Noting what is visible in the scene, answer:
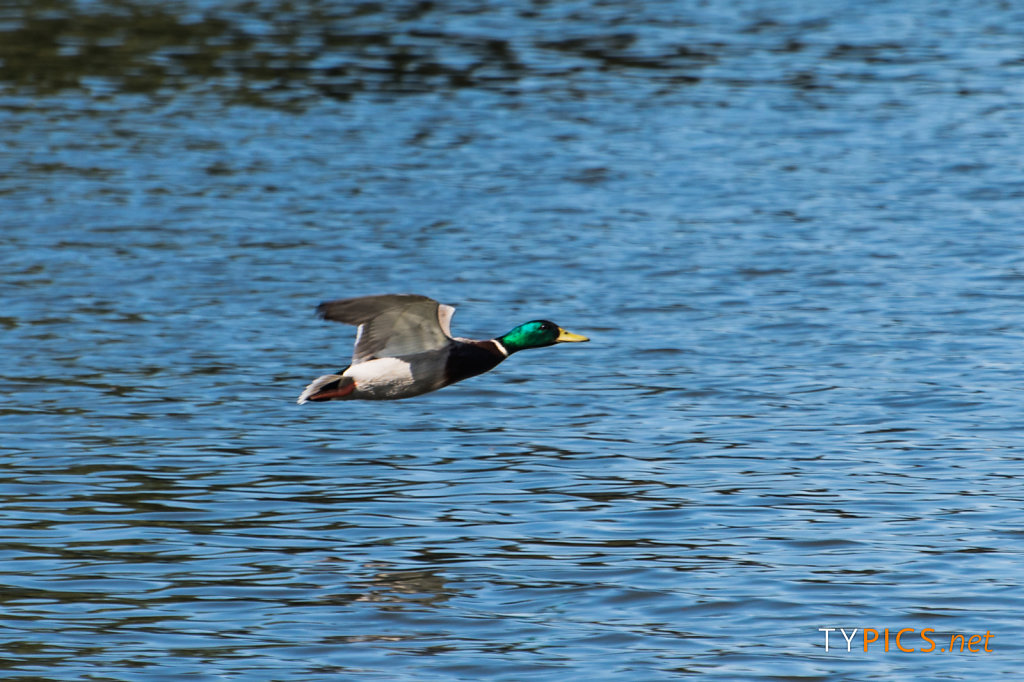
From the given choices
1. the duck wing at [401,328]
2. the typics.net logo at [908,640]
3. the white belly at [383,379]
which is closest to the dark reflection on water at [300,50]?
the duck wing at [401,328]

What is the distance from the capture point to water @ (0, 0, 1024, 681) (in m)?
10.1

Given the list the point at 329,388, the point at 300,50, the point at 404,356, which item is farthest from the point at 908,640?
the point at 300,50

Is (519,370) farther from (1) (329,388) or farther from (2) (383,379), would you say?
(1) (329,388)

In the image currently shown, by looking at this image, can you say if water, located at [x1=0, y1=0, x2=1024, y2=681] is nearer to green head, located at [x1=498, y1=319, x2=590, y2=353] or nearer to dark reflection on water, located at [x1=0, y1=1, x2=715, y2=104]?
dark reflection on water, located at [x1=0, y1=1, x2=715, y2=104]

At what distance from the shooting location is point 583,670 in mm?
9328

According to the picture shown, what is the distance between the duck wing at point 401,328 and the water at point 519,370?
3.88 feet

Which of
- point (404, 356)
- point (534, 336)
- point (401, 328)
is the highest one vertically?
point (401, 328)

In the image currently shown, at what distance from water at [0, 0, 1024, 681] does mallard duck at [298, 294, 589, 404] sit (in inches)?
39.3

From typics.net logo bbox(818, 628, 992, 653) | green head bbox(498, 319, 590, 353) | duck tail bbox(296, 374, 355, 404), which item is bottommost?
typics.net logo bbox(818, 628, 992, 653)

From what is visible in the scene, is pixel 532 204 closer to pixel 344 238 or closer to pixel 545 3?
pixel 344 238

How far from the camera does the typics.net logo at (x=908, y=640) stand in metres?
9.52

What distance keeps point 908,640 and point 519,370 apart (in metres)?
7.00

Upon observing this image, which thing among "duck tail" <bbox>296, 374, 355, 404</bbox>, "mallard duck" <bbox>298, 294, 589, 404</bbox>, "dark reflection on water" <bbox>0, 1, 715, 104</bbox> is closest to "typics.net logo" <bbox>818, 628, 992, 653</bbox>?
"mallard duck" <bbox>298, 294, 589, 404</bbox>

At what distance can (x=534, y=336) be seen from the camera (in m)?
12.1
